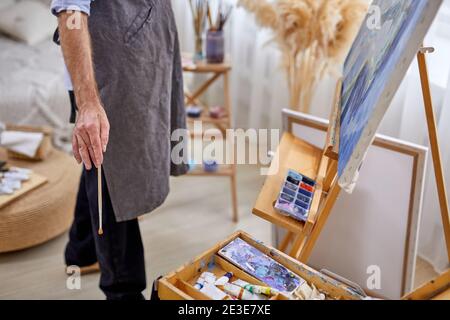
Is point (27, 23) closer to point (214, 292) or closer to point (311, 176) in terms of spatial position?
point (311, 176)

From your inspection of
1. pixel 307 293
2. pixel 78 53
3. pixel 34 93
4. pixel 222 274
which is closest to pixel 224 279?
pixel 222 274

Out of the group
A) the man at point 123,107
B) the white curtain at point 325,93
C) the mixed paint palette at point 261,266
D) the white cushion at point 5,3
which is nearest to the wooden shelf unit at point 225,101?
the white curtain at point 325,93

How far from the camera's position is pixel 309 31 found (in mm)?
1961

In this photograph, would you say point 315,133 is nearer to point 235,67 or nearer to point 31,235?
point 31,235

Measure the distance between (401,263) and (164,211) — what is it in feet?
3.54

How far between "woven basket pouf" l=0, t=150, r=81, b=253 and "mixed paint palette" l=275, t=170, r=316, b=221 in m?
1.04

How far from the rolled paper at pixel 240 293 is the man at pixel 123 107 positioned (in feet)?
1.20

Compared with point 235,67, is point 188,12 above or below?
above

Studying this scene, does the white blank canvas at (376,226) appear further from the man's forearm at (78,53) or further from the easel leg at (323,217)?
the man's forearm at (78,53)

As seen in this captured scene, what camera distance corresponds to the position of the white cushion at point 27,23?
2.85 meters

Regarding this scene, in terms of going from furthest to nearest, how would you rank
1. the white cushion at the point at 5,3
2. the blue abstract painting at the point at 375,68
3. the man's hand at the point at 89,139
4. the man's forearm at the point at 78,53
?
the white cushion at the point at 5,3
the man's forearm at the point at 78,53
the man's hand at the point at 89,139
the blue abstract painting at the point at 375,68

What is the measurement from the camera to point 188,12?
3053 millimetres

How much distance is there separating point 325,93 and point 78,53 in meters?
1.47
